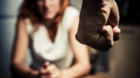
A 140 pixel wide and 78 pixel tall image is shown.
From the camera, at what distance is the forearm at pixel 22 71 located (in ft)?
2.35

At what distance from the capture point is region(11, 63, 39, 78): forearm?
2.35 ft

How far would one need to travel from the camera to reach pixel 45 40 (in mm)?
822

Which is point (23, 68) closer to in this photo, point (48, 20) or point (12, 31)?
point (48, 20)

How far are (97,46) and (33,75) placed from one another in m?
0.54

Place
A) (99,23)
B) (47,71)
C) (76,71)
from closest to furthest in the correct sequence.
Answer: (99,23), (47,71), (76,71)

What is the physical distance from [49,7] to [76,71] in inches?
8.6

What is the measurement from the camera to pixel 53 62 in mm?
821

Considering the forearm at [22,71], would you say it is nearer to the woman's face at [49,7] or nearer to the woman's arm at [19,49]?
the woman's arm at [19,49]

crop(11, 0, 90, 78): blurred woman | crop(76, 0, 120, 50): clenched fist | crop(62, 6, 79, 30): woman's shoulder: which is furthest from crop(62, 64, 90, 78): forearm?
crop(76, 0, 120, 50): clenched fist

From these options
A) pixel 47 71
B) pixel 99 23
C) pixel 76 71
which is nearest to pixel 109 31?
pixel 99 23

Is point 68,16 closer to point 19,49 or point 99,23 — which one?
point 19,49

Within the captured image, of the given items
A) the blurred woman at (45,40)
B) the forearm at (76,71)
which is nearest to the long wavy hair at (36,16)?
the blurred woman at (45,40)

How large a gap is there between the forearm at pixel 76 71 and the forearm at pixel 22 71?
0.30 feet

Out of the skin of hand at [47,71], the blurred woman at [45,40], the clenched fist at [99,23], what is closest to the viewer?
the clenched fist at [99,23]
